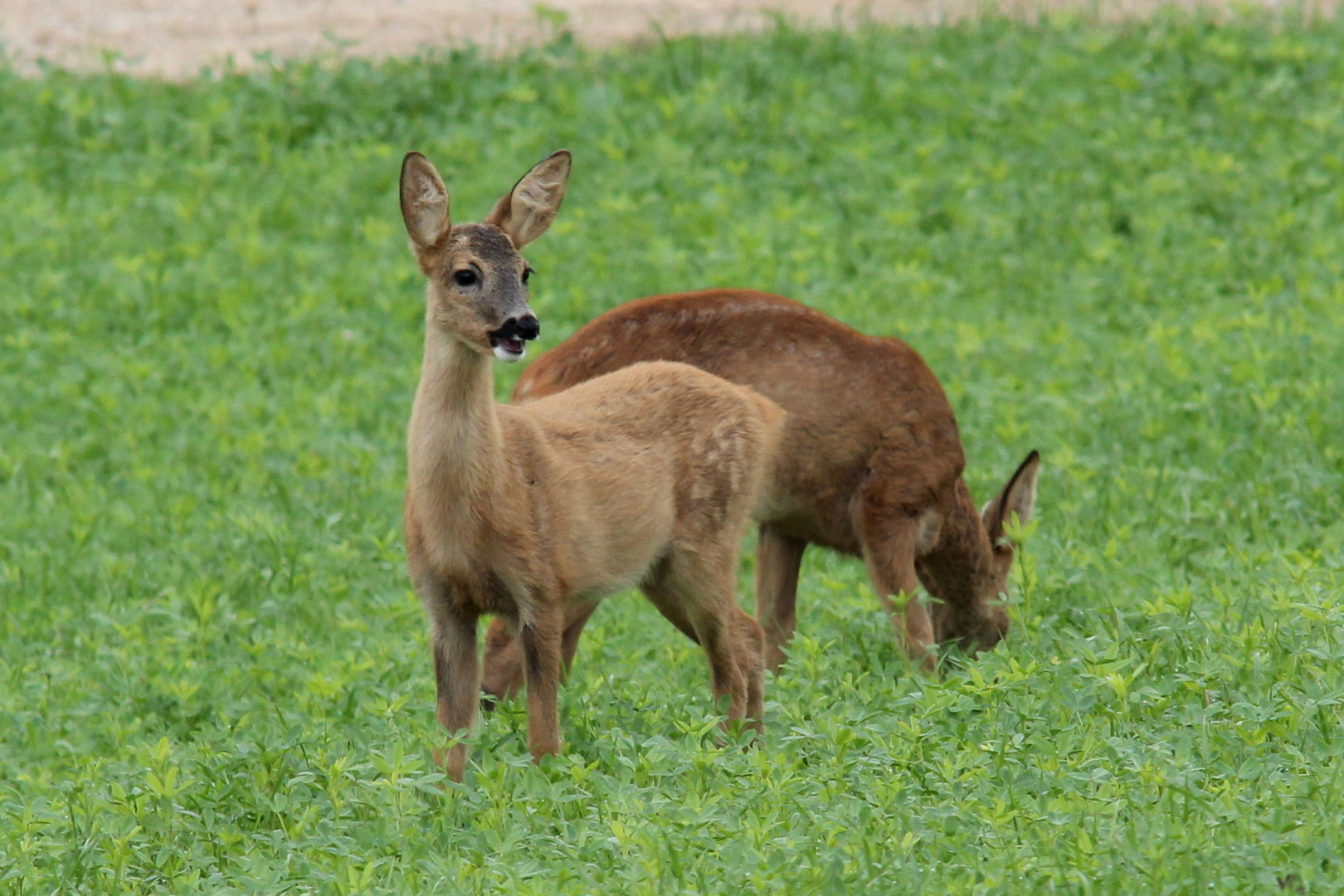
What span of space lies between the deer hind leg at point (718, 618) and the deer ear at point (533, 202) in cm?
132

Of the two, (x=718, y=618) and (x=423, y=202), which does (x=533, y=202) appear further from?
(x=718, y=618)

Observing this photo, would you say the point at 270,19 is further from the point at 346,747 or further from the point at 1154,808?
the point at 1154,808

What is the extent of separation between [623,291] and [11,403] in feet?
13.2

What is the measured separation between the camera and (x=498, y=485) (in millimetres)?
6023

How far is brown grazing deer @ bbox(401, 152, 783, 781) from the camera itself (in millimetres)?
5988

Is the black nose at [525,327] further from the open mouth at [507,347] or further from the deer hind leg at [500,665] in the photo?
the deer hind leg at [500,665]

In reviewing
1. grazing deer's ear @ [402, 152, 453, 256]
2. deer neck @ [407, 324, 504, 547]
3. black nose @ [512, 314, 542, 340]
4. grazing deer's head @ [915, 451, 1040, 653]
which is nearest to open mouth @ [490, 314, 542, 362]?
black nose @ [512, 314, 542, 340]

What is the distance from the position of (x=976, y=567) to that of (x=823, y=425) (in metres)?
1.07

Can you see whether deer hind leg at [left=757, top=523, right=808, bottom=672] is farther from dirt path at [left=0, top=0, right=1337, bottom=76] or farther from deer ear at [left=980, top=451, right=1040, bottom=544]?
dirt path at [left=0, top=0, right=1337, bottom=76]

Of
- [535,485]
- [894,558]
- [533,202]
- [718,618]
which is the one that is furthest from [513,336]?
[894,558]

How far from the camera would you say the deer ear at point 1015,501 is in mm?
8242

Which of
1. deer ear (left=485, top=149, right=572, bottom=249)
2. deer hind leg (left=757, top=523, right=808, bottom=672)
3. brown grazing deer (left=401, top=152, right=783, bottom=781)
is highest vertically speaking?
deer ear (left=485, top=149, right=572, bottom=249)

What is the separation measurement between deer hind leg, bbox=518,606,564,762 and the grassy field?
154 mm

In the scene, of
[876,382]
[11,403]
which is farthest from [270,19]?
[876,382]
